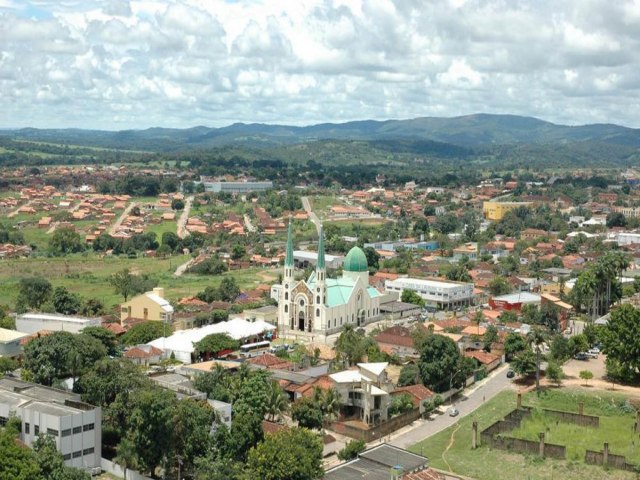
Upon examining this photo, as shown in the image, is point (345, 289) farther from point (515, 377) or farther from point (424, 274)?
point (424, 274)

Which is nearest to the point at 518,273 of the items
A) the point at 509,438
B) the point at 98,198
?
the point at 509,438

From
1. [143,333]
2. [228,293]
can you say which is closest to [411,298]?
[228,293]

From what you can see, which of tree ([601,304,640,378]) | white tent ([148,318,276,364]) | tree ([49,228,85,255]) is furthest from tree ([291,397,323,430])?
tree ([49,228,85,255])

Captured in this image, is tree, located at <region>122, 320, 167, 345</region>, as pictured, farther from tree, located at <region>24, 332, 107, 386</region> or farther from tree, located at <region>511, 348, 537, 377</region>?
tree, located at <region>511, 348, 537, 377</region>

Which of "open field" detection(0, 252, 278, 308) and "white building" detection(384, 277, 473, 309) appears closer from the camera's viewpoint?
"white building" detection(384, 277, 473, 309)

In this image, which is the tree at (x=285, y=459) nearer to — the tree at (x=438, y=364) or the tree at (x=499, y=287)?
the tree at (x=438, y=364)

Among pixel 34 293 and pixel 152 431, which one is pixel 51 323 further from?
pixel 152 431
